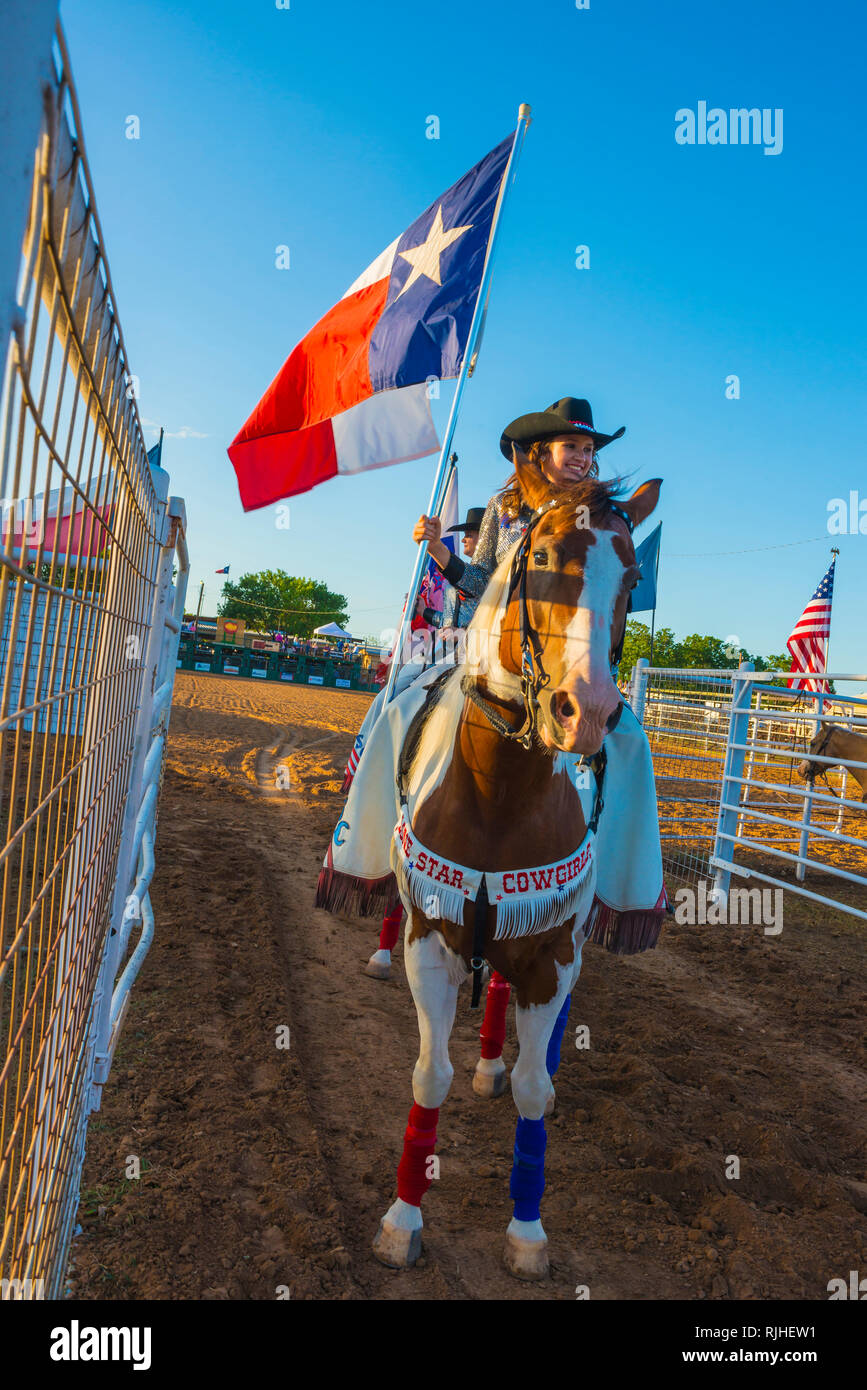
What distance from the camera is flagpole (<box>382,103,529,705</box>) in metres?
4.25

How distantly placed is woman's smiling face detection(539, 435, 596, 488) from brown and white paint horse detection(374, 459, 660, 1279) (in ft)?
3.06

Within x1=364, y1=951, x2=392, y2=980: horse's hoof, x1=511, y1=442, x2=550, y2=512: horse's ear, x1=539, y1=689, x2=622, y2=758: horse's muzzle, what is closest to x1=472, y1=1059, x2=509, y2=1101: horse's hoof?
x1=364, y1=951, x2=392, y2=980: horse's hoof

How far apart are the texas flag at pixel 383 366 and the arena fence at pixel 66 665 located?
1.61m

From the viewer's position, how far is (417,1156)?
266 cm

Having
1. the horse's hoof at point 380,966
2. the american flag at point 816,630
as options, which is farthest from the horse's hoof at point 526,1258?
the american flag at point 816,630

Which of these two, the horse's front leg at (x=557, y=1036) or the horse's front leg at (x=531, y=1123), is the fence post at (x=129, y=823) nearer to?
the horse's front leg at (x=531, y=1123)

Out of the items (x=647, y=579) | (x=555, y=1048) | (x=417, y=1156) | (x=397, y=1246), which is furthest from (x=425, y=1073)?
(x=647, y=579)

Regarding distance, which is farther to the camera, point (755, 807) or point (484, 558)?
point (755, 807)

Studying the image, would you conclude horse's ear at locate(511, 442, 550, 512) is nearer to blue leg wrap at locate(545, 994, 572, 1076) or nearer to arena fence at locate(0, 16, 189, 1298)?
arena fence at locate(0, 16, 189, 1298)

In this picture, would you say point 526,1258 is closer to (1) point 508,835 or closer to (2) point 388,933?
(1) point 508,835

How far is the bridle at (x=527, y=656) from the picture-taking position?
2.06 meters

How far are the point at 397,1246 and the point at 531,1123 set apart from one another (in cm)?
61

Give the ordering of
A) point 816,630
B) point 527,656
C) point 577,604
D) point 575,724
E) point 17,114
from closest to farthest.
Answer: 1. point 17,114
2. point 575,724
3. point 577,604
4. point 527,656
5. point 816,630
